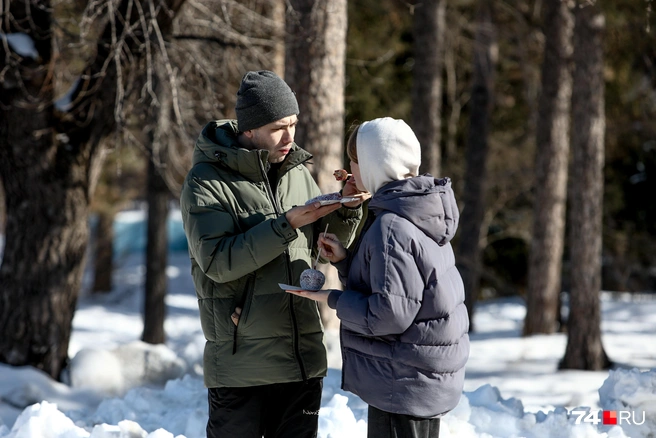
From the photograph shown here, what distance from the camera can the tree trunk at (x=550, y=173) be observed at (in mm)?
9969

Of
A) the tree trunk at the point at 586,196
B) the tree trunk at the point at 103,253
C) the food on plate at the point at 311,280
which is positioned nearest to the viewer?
the food on plate at the point at 311,280

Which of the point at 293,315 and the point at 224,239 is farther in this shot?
the point at 293,315

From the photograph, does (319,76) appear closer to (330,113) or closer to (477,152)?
(330,113)

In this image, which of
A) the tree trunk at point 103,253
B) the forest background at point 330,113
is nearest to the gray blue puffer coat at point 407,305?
the forest background at point 330,113

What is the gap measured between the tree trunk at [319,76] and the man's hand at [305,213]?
2.64m

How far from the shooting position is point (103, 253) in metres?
16.8

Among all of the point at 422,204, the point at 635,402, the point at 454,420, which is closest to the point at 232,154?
the point at 422,204

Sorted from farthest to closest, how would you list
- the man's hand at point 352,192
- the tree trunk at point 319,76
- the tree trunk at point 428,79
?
the tree trunk at point 428,79
the tree trunk at point 319,76
the man's hand at point 352,192

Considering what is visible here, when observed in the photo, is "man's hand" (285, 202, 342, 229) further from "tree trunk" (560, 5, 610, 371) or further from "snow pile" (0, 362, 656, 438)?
"tree trunk" (560, 5, 610, 371)

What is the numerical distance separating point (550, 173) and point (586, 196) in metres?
2.19

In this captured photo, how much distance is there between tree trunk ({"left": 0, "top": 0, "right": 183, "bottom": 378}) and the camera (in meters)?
5.66

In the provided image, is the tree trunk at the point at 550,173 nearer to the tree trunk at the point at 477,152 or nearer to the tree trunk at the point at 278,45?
the tree trunk at the point at 477,152

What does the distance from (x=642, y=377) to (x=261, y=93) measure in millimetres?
2880

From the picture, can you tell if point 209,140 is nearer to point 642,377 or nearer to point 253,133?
point 253,133
